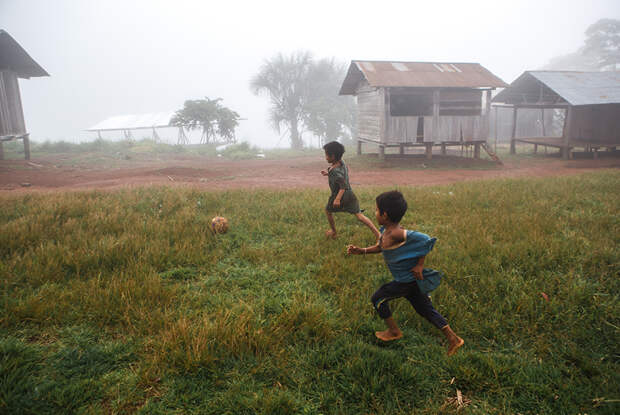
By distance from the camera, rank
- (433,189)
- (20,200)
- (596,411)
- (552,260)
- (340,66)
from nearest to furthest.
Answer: (596,411)
(552,260)
(20,200)
(433,189)
(340,66)

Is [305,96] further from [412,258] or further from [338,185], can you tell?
[412,258]

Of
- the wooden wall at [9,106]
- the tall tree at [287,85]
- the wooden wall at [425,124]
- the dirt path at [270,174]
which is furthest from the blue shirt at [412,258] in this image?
the tall tree at [287,85]

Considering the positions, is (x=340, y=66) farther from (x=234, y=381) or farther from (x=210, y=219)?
(x=234, y=381)

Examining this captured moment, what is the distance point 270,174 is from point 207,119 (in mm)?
18742

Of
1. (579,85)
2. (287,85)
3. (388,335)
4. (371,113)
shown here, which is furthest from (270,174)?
(287,85)

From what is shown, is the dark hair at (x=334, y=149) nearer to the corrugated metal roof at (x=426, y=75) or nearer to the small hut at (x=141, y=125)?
the corrugated metal roof at (x=426, y=75)

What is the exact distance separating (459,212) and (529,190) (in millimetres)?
2626

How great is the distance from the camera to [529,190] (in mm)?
7539

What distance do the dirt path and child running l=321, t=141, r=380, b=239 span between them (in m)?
5.39

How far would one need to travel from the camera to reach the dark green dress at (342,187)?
15.5 ft

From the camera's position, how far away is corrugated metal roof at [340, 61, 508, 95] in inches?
604

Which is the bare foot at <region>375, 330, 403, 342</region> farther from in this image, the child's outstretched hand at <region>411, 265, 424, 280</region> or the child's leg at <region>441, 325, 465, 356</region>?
the child's outstretched hand at <region>411, 265, 424, 280</region>

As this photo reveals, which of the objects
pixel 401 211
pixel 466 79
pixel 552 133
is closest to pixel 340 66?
pixel 552 133

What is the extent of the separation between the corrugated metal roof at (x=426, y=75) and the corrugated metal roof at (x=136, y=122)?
21.2 metres
